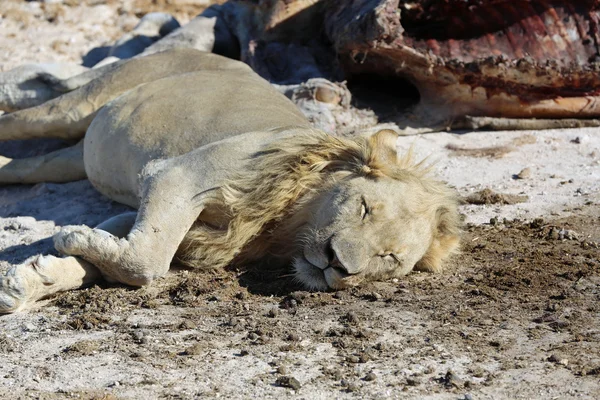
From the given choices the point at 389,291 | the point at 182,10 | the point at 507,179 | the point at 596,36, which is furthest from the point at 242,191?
the point at 182,10

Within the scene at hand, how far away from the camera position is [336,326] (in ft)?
14.0

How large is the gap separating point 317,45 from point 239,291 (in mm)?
3903

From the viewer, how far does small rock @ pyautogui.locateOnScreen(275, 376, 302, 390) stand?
3.62 meters

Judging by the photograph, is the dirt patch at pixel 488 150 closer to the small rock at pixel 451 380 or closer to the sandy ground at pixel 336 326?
the sandy ground at pixel 336 326

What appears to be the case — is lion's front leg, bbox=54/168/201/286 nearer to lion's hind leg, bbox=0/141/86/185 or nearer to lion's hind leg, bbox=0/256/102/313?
lion's hind leg, bbox=0/256/102/313

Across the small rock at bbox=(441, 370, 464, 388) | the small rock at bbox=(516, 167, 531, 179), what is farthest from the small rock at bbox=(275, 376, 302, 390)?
the small rock at bbox=(516, 167, 531, 179)

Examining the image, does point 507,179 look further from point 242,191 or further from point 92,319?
point 92,319

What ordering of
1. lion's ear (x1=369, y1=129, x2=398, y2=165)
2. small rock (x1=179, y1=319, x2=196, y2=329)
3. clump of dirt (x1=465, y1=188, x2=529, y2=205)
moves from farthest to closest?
1. clump of dirt (x1=465, y1=188, x2=529, y2=205)
2. lion's ear (x1=369, y1=129, x2=398, y2=165)
3. small rock (x1=179, y1=319, x2=196, y2=329)

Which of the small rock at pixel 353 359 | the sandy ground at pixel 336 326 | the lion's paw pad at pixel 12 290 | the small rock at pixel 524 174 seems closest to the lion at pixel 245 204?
the lion's paw pad at pixel 12 290

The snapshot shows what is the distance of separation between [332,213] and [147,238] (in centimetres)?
88

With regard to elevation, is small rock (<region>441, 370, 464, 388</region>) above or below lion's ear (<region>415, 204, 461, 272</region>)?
above

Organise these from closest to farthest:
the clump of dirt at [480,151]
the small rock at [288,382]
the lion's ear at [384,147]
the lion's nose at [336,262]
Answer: the small rock at [288,382] < the lion's nose at [336,262] < the lion's ear at [384,147] < the clump of dirt at [480,151]

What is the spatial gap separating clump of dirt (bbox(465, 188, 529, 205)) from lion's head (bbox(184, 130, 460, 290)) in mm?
1219

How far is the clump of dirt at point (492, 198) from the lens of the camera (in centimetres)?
630
